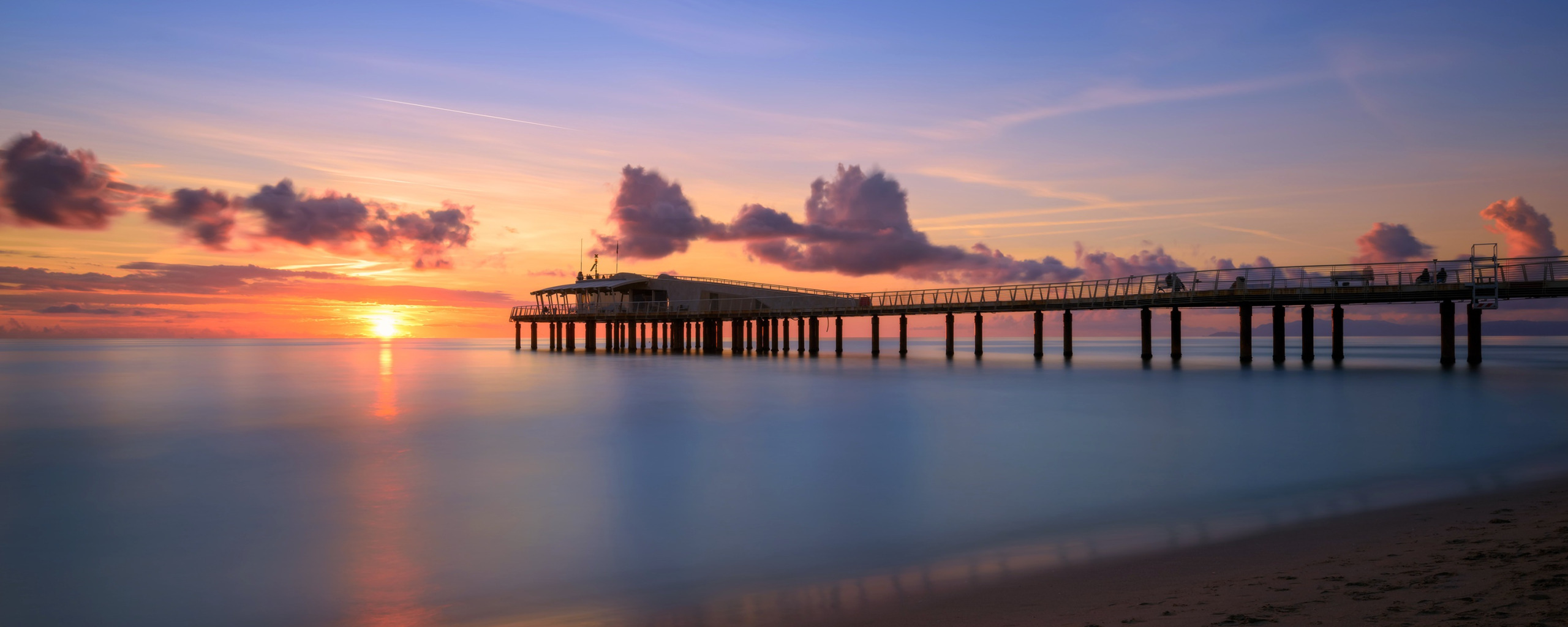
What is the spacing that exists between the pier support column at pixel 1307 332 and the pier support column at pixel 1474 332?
5.06m

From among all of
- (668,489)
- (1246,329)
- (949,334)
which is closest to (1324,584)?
(668,489)

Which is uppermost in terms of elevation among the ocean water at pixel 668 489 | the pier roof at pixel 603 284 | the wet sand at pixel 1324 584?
the pier roof at pixel 603 284

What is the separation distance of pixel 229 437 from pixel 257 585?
1294cm

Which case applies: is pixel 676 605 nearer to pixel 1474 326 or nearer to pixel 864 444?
pixel 864 444

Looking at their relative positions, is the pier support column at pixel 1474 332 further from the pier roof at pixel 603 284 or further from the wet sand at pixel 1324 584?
the pier roof at pixel 603 284

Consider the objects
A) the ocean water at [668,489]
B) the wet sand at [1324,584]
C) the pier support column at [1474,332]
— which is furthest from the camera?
the pier support column at [1474,332]

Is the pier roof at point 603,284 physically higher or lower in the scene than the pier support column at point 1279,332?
higher

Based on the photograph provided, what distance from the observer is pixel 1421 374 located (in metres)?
34.0

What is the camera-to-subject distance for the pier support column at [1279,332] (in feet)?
121

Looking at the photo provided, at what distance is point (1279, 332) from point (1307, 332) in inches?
51.9

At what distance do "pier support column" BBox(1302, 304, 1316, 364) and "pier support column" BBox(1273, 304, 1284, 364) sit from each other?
0.74 meters

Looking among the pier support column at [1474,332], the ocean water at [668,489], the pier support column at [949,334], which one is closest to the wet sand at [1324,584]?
the ocean water at [668,489]

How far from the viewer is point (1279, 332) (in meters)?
38.1

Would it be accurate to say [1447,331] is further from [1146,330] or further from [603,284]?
[603,284]
